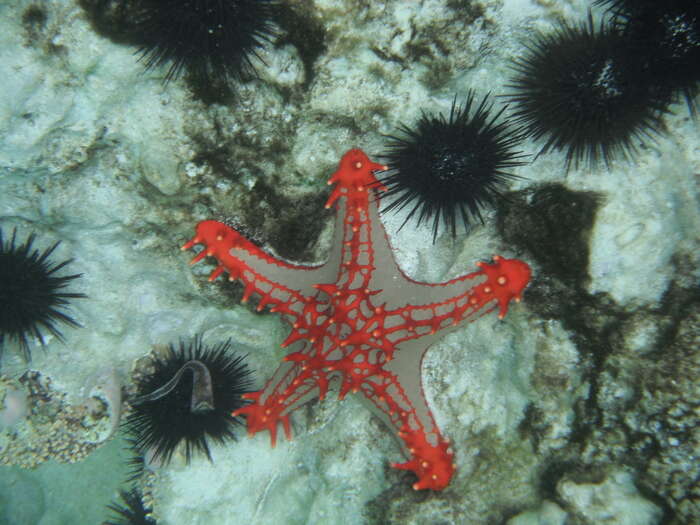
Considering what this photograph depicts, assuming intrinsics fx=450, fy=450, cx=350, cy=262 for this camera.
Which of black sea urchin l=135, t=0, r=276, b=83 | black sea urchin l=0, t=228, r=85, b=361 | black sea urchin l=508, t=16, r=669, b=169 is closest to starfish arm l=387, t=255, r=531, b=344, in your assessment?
black sea urchin l=508, t=16, r=669, b=169

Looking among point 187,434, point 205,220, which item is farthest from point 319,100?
point 187,434

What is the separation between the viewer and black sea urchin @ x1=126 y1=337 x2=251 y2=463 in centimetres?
399

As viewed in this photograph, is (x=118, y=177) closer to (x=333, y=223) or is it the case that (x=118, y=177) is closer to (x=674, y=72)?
(x=333, y=223)

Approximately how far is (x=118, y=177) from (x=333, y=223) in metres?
1.83

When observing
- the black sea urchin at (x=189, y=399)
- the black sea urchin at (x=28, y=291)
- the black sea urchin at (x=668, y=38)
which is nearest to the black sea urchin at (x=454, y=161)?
the black sea urchin at (x=668, y=38)

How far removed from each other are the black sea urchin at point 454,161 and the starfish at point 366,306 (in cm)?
28

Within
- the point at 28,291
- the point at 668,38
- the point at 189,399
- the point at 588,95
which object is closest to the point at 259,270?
the point at 189,399

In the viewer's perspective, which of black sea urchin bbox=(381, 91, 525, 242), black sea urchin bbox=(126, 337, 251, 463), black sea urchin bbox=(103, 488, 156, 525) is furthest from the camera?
black sea urchin bbox=(103, 488, 156, 525)

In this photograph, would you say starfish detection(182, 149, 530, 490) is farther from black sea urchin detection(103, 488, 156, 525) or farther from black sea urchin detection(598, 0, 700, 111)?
black sea urchin detection(103, 488, 156, 525)

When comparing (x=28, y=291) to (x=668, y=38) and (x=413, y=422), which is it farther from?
(x=668, y=38)

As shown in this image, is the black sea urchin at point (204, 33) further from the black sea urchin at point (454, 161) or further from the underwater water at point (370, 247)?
the black sea urchin at point (454, 161)

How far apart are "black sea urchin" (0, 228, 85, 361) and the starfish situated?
128 centimetres

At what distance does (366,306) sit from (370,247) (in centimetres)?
48

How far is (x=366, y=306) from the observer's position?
11.9 ft
